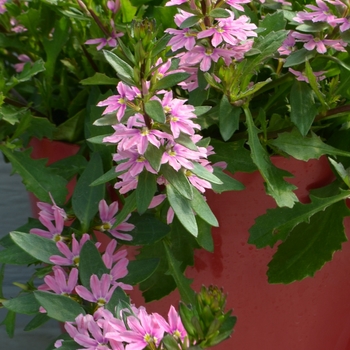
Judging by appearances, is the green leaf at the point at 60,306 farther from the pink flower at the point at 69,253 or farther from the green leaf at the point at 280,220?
the green leaf at the point at 280,220

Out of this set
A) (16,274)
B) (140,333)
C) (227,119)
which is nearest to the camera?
(140,333)

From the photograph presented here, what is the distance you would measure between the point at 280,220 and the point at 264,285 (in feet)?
0.26

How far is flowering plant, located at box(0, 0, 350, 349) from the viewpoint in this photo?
1.05 feet

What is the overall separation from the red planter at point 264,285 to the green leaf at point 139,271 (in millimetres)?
77

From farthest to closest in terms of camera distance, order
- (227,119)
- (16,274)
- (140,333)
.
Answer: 1. (16,274)
2. (227,119)
3. (140,333)

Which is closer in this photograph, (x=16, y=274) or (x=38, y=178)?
(x=38, y=178)

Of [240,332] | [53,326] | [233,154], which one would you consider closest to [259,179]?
→ [233,154]

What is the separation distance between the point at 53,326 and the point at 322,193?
13.9 inches

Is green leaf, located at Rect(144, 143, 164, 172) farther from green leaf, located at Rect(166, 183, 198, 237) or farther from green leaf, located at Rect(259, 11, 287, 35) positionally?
green leaf, located at Rect(259, 11, 287, 35)

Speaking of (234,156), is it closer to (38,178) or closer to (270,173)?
(270,173)

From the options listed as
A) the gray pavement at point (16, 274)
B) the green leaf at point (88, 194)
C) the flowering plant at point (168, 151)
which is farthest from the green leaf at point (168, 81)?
the gray pavement at point (16, 274)

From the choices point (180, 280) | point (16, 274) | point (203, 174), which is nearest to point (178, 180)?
point (203, 174)

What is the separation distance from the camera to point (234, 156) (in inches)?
16.5

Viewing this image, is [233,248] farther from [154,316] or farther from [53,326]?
[53,326]
